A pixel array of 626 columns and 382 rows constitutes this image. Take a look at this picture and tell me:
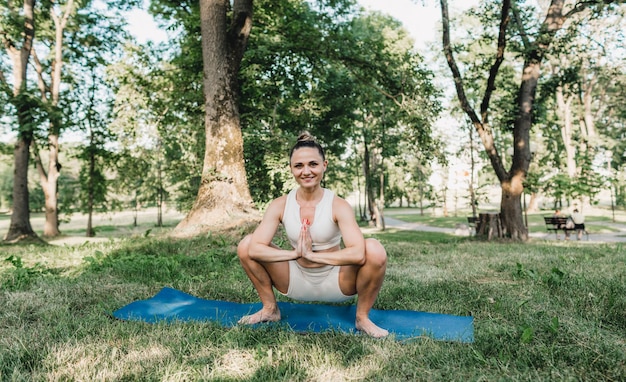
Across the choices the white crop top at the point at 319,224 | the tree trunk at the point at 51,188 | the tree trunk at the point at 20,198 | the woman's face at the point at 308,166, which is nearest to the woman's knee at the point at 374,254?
the white crop top at the point at 319,224

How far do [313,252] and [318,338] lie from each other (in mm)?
606

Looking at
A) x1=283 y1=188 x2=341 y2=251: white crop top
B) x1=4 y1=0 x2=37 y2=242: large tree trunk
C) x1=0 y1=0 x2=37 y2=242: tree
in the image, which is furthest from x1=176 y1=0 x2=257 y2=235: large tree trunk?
x1=4 y1=0 x2=37 y2=242: large tree trunk

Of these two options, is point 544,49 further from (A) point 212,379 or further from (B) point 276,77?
(A) point 212,379

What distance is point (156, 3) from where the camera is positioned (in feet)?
40.1

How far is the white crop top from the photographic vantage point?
9.76 feet

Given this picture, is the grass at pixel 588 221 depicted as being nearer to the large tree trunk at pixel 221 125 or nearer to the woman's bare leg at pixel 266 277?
the large tree trunk at pixel 221 125

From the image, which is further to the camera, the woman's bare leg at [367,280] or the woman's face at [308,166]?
the woman's face at [308,166]

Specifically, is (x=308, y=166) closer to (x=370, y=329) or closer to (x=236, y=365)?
(x=370, y=329)

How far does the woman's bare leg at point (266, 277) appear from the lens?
Answer: 3.11 meters

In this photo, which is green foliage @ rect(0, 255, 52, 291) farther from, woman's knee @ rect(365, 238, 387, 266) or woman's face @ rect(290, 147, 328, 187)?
woman's knee @ rect(365, 238, 387, 266)

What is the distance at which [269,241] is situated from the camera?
3.11 meters

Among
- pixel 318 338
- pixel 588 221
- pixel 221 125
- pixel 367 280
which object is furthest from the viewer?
pixel 588 221


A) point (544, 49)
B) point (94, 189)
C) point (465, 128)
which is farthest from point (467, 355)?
point (94, 189)

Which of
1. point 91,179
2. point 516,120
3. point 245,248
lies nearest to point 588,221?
point 516,120
